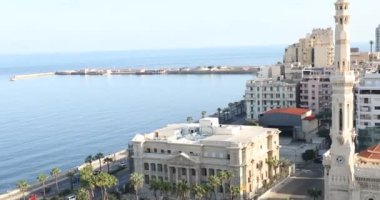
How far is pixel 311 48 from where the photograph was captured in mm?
183625

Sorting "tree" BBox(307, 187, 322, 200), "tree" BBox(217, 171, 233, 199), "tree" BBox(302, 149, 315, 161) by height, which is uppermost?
"tree" BBox(217, 171, 233, 199)

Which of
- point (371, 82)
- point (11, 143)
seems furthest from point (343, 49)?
point (11, 143)

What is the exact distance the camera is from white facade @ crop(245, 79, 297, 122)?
13412 centimetres

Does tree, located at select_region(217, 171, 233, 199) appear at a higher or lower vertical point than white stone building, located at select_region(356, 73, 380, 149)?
lower

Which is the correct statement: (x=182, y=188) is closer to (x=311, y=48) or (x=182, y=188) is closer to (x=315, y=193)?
(x=315, y=193)

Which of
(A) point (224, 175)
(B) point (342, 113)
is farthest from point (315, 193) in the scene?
(B) point (342, 113)

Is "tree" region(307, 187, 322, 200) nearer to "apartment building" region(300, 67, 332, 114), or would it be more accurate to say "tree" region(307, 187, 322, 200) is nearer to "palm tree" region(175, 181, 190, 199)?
"palm tree" region(175, 181, 190, 199)

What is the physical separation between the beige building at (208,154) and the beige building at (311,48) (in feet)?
319

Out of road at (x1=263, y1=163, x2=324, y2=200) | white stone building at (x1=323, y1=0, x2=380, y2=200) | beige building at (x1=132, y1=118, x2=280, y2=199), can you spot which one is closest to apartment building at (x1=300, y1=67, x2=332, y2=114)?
road at (x1=263, y1=163, x2=324, y2=200)

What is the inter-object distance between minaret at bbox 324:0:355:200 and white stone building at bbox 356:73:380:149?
159 feet

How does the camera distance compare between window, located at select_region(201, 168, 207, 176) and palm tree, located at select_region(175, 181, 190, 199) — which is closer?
palm tree, located at select_region(175, 181, 190, 199)

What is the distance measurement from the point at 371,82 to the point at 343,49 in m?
53.7

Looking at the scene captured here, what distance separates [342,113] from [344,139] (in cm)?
241

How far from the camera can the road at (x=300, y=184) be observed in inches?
2719
